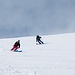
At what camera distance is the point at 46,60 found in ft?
55.3

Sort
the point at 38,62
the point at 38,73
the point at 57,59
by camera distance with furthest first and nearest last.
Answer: the point at 57,59
the point at 38,62
the point at 38,73

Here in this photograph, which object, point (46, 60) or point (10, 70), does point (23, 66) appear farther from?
point (46, 60)

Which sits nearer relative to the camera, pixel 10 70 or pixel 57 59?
pixel 10 70

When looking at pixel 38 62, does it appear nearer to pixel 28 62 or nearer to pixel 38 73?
pixel 28 62

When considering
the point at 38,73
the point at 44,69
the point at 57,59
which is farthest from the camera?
the point at 57,59

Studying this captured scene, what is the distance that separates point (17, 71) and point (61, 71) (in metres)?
2.34

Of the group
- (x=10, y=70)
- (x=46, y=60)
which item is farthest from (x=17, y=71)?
(x=46, y=60)

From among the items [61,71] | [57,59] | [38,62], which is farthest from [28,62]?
[61,71]

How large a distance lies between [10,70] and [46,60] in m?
4.12

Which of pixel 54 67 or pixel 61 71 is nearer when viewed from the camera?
pixel 61 71

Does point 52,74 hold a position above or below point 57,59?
below

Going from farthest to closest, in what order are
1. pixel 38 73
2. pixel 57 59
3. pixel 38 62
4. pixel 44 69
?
1. pixel 57 59
2. pixel 38 62
3. pixel 44 69
4. pixel 38 73

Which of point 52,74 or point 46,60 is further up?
point 46,60

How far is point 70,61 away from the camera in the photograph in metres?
16.2
